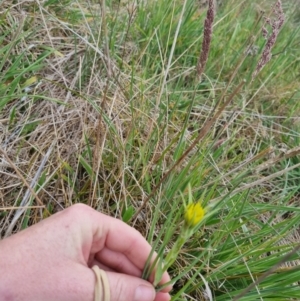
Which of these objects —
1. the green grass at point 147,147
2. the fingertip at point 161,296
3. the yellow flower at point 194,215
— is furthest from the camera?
the green grass at point 147,147

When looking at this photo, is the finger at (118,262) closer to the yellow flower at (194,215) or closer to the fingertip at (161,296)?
the fingertip at (161,296)

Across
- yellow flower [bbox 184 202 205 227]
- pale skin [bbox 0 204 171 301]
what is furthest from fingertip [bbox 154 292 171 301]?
yellow flower [bbox 184 202 205 227]

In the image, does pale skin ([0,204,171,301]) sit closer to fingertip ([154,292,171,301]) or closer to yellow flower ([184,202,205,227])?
fingertip ([154,292,171,301])

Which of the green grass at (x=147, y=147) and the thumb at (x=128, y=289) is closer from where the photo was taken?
the thumb at (x=128, y=289)

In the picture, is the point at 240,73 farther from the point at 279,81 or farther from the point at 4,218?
the point at 4,218

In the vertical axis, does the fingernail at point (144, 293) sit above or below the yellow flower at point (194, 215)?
below

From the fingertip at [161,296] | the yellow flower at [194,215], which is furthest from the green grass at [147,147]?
the yellow flower at [194,215]

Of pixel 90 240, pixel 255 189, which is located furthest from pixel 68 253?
pixel 255 189

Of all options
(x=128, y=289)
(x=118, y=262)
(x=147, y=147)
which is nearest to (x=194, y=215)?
(x=128, y=289)
